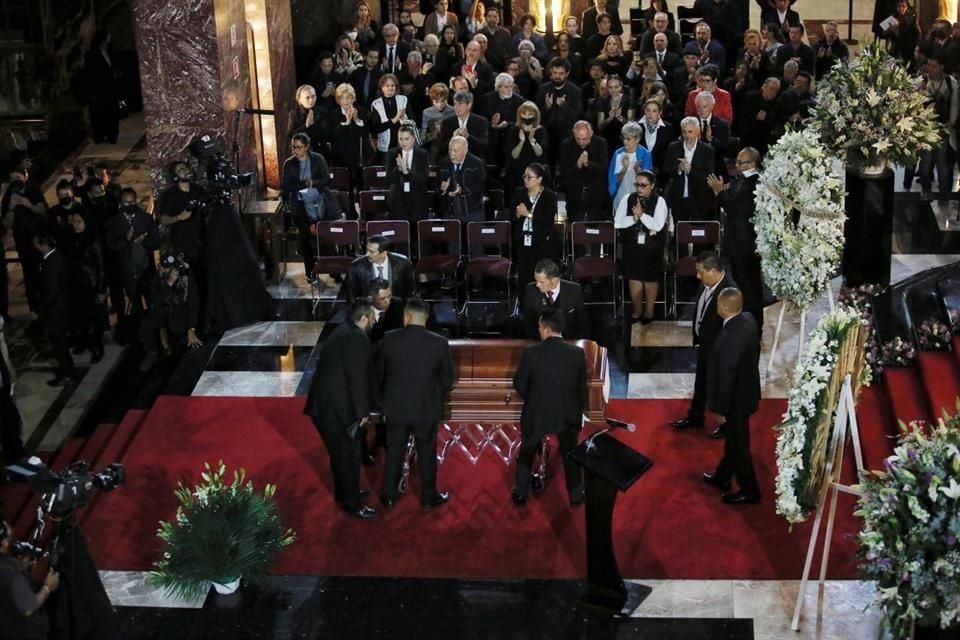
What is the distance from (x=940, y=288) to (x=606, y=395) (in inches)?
126

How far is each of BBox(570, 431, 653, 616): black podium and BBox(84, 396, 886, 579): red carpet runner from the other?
1.49ft

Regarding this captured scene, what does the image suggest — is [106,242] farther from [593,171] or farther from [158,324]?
[593,171]

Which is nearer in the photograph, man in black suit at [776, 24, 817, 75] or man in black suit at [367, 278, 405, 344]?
man in black suit at [367, 278, 405, 344]

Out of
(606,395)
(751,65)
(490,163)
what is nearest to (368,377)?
(606,395)

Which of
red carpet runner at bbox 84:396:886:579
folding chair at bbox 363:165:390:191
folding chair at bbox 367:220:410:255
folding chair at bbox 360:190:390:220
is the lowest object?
red carpet runner at bbox 84:396:886:579

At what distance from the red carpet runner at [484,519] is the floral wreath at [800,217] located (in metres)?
1.00

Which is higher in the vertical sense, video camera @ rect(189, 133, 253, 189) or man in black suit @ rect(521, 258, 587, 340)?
video camera @ rect(189, 133, 253, 189)

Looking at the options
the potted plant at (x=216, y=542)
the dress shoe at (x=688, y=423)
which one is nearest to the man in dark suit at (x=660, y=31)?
the dress shoe at (x=688, y=423)

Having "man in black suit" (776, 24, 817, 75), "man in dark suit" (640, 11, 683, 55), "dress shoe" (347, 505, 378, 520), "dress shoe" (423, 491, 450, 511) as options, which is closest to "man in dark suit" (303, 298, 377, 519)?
"dress shoe" (347, 505, 378, 520)

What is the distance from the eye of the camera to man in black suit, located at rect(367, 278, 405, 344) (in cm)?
1134

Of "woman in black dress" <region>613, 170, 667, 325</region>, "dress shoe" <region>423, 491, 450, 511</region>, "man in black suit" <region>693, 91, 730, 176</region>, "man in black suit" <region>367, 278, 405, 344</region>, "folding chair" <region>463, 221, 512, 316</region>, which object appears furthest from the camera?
"man in black suit" <region>693, 91, 730, 176</region>

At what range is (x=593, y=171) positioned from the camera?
14.9 meters

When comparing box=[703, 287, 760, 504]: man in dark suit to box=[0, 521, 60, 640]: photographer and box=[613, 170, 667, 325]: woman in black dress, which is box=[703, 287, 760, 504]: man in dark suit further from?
box=[0, 521, 60, 640]: photographer

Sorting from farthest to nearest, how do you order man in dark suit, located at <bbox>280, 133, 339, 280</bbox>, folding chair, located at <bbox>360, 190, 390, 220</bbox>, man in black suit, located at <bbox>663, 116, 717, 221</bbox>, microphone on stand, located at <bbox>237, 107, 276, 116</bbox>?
microphone on stand, located at <bbox>237, 107, 276, 116</bbox>
folding chair, located at <bbox>360, 190, 390, 220</bbox>
man in dark suit, located at <bbox>280, 133, 339, 280</bbox>
man in black suit, located at <bbox>663, 116, 717, 221</bbox>
